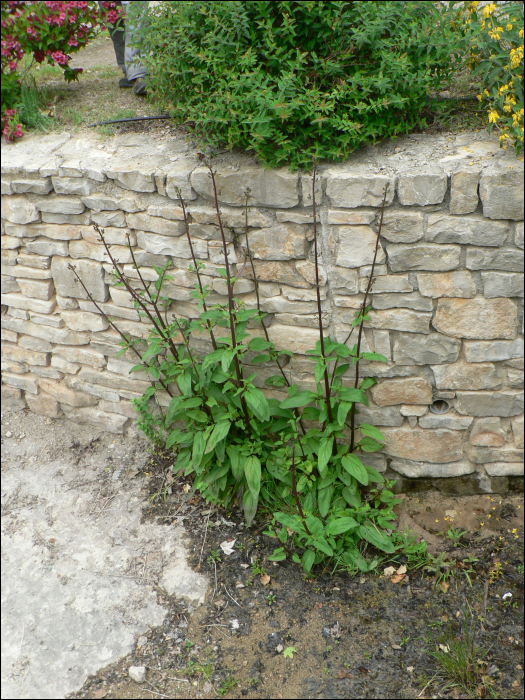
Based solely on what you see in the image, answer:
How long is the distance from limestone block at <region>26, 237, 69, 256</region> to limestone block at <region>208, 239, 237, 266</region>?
36.4 inches

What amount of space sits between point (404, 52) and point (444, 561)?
Result: 2426 millimetres

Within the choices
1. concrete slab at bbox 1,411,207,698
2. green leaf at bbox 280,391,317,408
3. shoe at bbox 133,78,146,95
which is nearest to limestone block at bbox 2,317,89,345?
concrete slab at bbox 1,411,207,698

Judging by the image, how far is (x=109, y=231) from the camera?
3064 mm

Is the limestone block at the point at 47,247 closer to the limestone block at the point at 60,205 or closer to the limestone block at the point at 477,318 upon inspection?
the limestone block at the point at 60,205

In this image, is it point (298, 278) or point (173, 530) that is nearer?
point (298, 278)

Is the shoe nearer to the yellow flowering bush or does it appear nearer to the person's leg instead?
the person's leg

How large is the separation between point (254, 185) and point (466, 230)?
3.18ft

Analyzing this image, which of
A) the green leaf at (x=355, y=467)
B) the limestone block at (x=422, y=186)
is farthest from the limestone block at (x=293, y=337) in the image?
the limestone block at (x=422, y=186)

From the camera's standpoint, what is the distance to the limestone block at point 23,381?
382cm

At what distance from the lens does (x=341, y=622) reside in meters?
2.66

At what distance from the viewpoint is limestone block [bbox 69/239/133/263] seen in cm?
310

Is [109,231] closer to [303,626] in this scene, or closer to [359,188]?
[359,188]

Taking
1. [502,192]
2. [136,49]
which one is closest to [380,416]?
[502,192]

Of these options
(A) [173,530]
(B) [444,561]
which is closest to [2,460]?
(A) [173,530]
